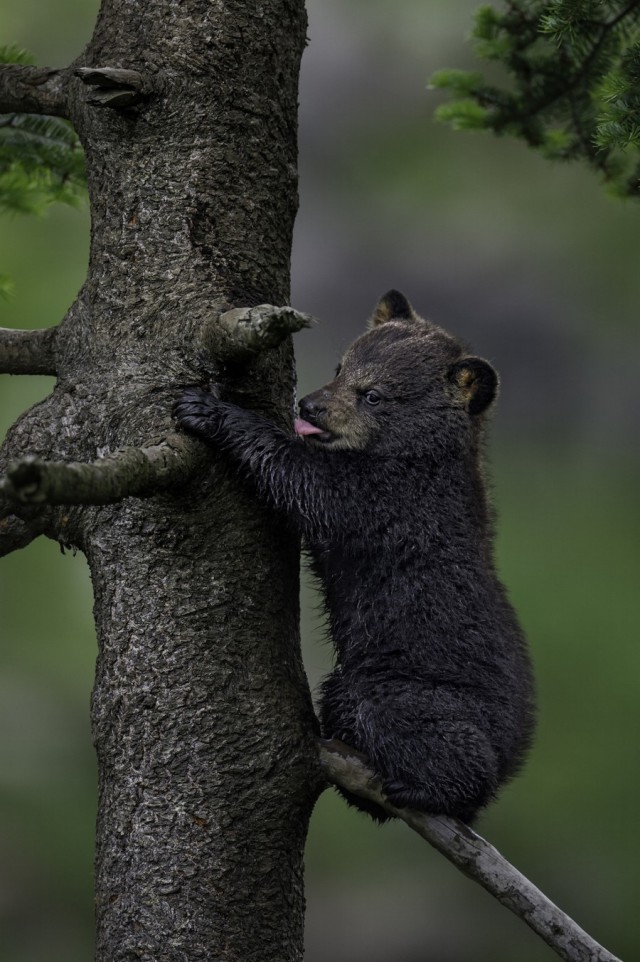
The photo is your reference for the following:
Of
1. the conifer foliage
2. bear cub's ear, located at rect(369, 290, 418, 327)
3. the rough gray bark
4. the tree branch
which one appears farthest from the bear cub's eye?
the conifer foliage

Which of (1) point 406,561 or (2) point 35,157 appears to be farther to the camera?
(2) point 35,157

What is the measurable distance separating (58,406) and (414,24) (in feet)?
25.1

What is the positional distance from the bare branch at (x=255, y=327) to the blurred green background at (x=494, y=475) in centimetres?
430

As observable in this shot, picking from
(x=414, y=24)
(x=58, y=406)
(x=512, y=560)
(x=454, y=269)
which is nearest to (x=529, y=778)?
(x=512, y=560)

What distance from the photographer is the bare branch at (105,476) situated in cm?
172

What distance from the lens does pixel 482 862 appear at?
2.41 metres

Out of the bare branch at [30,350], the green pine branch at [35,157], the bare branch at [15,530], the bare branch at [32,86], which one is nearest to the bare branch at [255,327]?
the bare branch at [30,350]

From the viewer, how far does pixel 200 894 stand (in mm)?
2482

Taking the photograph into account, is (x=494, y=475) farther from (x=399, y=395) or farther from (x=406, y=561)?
(x=406, y=561)

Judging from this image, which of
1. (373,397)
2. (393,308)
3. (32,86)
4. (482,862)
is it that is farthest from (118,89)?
(482,862)

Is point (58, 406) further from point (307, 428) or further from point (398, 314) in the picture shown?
point (398, 314)

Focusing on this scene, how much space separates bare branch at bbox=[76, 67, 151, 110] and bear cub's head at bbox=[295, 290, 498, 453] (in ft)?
3.10

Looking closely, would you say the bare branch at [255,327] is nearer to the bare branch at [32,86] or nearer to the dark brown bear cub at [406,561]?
the dark brown bear cub at [406,561]

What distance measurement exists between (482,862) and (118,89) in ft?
6.50
